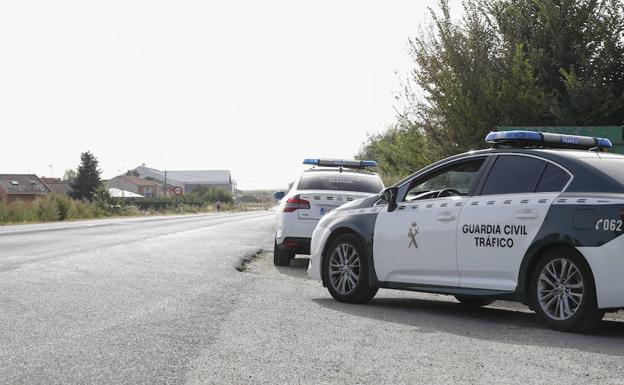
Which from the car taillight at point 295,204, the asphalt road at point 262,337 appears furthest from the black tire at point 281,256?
the asphalt road at point 262,337

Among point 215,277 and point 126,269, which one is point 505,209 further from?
point 126,269

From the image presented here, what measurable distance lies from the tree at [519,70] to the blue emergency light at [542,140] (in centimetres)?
832

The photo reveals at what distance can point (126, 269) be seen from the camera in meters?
12.5

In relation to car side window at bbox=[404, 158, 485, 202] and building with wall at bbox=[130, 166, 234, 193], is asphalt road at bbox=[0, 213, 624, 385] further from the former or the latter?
building with wall at bbox=[130, 166, 234, 193]

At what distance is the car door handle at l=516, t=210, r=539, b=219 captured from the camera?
23.9 feet

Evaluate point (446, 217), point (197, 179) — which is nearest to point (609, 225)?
point (446, 217)

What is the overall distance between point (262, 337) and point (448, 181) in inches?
126

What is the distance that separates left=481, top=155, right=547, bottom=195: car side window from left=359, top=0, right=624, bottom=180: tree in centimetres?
877

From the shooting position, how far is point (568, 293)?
7.02 m

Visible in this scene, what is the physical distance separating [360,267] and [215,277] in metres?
3.13

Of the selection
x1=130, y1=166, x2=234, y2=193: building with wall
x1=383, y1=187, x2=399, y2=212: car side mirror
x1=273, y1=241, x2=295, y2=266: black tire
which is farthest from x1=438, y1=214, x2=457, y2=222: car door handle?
x1=130, y1=166, x2=234, y2=193: building with wall

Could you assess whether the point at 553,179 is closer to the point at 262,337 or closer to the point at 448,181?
the point at 448,181

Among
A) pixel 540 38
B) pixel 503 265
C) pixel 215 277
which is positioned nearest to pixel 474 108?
pixel 540 38

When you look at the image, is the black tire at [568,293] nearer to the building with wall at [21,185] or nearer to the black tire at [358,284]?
the black tire at [358,284]
